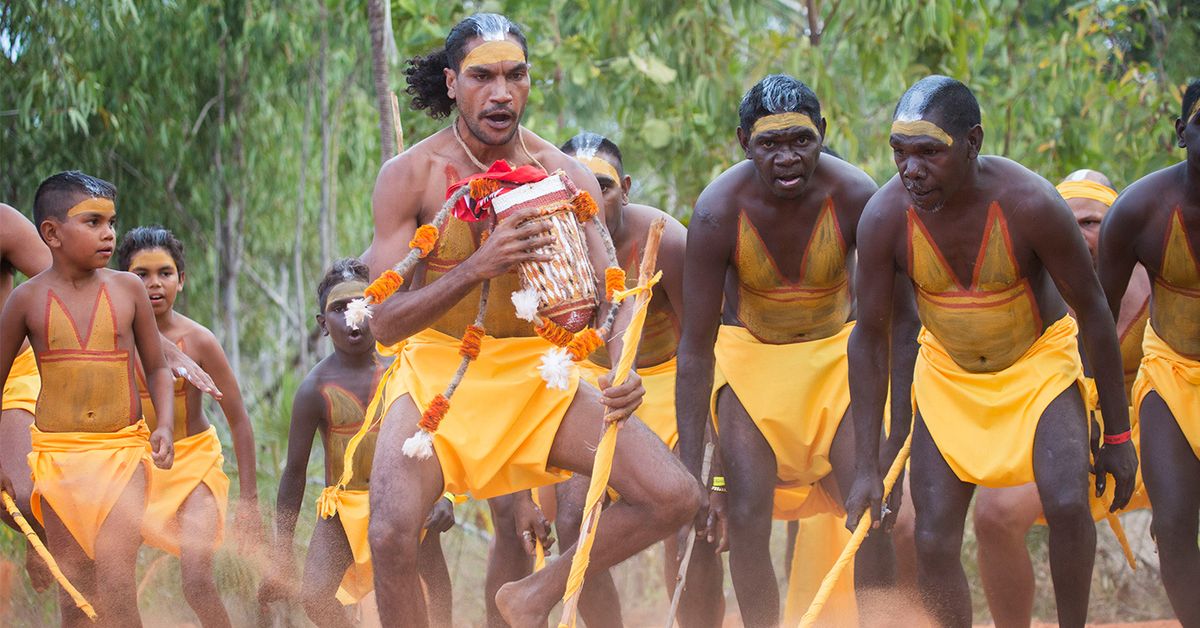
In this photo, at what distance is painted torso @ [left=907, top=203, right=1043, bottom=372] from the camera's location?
495 centimetres

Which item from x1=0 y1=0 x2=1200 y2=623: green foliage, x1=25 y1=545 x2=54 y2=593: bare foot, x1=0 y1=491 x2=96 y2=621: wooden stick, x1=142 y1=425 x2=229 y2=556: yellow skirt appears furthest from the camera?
x1=0 y1=0 x2=1200 y2=623: green foliage

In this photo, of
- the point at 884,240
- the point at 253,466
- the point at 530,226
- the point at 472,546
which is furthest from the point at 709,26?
the point at 530,226

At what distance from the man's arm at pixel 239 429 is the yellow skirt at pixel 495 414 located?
2.46m

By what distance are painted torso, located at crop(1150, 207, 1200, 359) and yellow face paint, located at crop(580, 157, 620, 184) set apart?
228cm

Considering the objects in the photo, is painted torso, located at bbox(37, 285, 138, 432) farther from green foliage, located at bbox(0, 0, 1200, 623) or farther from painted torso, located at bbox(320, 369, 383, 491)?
green foliage, located at bbox(0, 0, 1200, 623)

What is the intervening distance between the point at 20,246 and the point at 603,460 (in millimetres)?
3432

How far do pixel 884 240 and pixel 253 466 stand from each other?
355cm

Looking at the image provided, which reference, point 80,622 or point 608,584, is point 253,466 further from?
point 608,584

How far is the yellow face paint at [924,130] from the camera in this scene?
15.8 feet

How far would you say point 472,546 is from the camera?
33.4 ft

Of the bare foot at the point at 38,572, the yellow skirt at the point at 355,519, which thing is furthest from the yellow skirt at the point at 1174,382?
the bare foot at the point at 38,572

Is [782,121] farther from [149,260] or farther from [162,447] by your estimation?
[149,260]

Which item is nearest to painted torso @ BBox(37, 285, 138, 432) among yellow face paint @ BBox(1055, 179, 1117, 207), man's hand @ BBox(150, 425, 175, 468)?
man's hand @ BBox(150, 425, 175, 468)

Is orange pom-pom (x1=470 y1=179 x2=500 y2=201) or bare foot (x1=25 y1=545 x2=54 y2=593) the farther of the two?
bare foot (x1=25 y1=545 x2=54 y2=593)
